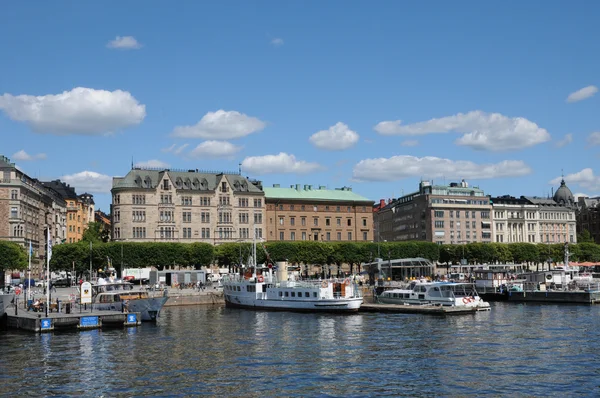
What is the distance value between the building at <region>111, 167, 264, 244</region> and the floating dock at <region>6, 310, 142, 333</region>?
7771cm

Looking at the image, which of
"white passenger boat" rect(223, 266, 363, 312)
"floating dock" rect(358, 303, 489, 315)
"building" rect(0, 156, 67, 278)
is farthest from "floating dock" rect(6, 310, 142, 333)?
"building" rect(0, 156, 67, 278)

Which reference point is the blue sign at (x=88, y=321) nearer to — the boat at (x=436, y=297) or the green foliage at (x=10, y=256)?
the boat at (x=436, y=297)

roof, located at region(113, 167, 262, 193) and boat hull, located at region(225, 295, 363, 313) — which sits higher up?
roof, located at region(113, 167, 262, 193)

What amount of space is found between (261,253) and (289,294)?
53558 mm

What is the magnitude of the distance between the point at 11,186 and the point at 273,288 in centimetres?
6720

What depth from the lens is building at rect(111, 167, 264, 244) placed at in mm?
142750

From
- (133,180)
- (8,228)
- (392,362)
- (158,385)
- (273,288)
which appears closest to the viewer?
(158,385)

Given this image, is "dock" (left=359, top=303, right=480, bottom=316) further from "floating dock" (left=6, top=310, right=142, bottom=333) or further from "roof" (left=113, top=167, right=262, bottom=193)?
"roof" (left=113, top=167, right=262, bottom=193)

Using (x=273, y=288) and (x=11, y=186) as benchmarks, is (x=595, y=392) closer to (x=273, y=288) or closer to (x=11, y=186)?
(x=273, y=288)

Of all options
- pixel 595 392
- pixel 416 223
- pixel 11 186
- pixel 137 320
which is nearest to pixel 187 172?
pixel 11 186

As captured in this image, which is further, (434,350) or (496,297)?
(496,297)

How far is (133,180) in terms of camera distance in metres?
Result: 145

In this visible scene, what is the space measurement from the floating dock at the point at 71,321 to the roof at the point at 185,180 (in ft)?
264

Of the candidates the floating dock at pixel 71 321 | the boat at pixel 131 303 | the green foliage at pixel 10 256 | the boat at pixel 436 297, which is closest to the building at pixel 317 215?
the green foliage at pixel 10 256
